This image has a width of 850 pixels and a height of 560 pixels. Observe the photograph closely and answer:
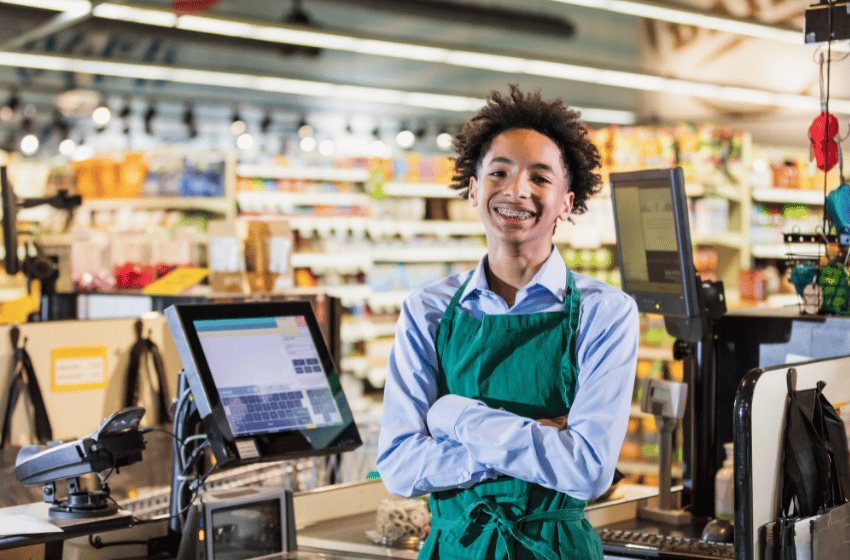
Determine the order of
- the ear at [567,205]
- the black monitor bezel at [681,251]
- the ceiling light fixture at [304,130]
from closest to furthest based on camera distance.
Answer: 1. the ear at [567,205]
2. the black monitor bezel at [681,251]
3. the ceiling light fixture at [304,130]

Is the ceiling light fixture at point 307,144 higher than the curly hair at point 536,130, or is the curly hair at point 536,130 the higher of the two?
the ceiling light fixture at point 307,144

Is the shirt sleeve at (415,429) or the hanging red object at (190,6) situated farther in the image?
the hanging red object at (190,6)

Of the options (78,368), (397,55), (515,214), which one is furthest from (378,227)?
(515,214)

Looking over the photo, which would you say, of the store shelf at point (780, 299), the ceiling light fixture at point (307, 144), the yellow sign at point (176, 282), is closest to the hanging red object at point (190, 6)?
the yellow sign at point (176, 282)

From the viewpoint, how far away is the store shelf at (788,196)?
702cm

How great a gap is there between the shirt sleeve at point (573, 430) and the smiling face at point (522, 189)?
217 millimetres

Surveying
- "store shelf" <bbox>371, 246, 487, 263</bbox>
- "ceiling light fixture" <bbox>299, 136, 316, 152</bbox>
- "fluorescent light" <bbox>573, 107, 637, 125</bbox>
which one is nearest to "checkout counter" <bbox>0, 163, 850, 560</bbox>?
"store shelf" <bbox>371, 246, 487, 263</bbox>

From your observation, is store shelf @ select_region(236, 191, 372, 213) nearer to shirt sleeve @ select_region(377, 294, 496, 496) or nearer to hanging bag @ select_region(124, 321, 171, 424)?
hanging bag @ select_region(124, 321, 171, 424)

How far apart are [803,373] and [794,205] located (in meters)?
6.42

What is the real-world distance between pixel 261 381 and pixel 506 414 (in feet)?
2.32

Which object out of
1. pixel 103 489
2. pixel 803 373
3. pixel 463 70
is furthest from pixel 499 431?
pixel 463 70

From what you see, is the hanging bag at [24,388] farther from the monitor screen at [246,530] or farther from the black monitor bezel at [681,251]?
the black monitor bezel at [681,251]

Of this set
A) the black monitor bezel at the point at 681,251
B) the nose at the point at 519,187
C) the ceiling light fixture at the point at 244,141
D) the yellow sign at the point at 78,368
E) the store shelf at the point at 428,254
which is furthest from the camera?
the ceiling light fixture at the point at 244,141

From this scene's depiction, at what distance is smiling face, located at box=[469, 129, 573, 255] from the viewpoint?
1.60 metres
